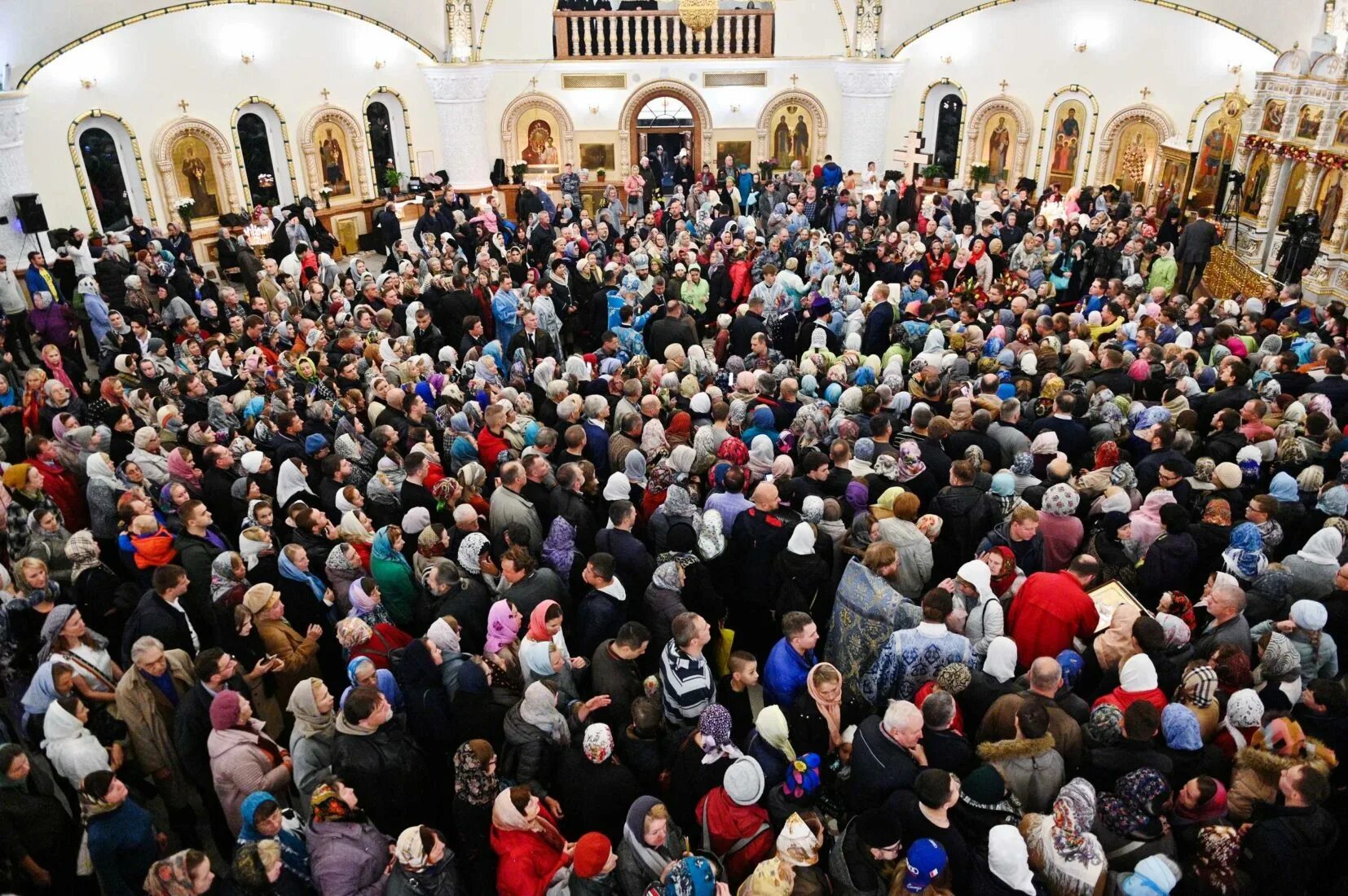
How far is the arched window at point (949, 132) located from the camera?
19828 millimetres

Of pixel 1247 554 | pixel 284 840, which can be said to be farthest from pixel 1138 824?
pixel 284 840

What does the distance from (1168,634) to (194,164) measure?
57.7 ft

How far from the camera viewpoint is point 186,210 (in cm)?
1545

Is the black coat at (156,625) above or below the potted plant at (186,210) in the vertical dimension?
below

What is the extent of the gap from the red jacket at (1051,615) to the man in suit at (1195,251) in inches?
392

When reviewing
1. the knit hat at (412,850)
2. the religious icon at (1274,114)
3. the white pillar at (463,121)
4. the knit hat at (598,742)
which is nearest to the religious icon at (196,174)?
the white pillar at (463,121)

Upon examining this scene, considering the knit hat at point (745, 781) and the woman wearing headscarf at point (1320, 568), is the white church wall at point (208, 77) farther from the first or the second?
the woman wearing headscarf at point (1320, 568)

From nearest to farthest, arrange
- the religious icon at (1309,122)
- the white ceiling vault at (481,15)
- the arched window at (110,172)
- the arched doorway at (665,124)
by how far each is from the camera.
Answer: the religious icon at (1309,122), the white ceiling vault at (481,15), the arched window at (110,172), the arched doorway at (665,124)

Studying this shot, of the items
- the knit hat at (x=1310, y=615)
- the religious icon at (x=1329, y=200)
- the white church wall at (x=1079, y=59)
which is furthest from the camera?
the white church wall at (x=1079, y=59)

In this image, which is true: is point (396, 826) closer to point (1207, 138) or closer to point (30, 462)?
point (30, 462)

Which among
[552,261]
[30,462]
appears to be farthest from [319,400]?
[552,261]

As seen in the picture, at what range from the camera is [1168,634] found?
4.33 meters

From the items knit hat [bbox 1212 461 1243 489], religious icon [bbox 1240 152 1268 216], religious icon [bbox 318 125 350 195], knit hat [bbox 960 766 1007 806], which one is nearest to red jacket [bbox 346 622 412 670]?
knit hat [bbox 960 766 1007 806]

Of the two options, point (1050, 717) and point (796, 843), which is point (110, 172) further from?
point (1050, 717)
